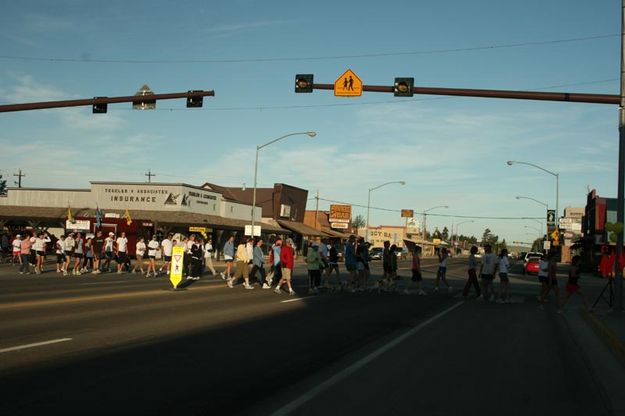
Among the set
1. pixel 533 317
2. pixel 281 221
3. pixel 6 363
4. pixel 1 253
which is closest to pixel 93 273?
pixel 1 253

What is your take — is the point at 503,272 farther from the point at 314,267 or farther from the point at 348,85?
the point at 348,85

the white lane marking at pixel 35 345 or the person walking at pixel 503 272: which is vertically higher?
the person walking at pixel 503 272

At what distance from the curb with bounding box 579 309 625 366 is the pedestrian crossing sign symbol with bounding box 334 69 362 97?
822cm

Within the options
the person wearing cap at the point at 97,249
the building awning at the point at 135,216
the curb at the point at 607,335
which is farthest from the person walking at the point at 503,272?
the building awning at the point at 135,216

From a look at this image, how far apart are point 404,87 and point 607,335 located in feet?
27.9

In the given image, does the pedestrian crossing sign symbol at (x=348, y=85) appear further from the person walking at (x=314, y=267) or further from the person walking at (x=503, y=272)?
the person walking at (x=503, y=272)

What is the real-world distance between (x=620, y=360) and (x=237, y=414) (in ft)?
22.5

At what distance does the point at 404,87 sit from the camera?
17.8 metres

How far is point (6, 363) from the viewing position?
805 cm

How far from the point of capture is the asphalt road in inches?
267

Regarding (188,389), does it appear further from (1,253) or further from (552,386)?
(1,253)

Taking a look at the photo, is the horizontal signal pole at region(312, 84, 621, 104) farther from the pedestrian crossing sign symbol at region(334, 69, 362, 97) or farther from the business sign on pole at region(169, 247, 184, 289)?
the business sign on pole at region(169, 247, 184, 289)

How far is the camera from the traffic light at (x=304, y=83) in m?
18.2

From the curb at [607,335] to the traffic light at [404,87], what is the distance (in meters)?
7.36
